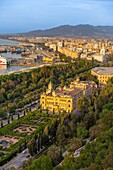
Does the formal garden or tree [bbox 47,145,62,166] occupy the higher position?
tree [bbox 47,145,62,166]

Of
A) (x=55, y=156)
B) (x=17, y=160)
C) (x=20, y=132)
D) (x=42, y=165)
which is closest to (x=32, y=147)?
(x=17, y=160)

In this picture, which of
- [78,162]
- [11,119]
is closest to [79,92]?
[11,119]

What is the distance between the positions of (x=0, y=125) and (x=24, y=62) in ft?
64.1

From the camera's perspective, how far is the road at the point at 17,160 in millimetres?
8625

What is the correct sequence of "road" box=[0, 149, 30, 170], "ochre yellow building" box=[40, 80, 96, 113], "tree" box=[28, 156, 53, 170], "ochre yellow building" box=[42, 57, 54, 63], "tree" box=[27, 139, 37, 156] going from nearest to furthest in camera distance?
"tree" box=[28, 156, 53, 170]
"road" box=[0, 149, 30, 170]
"tree" box=[27, 139, 37, 156]
"ochre yellow building" box=[40, 80, 96, 113]
"ochre yellow building" box=[42, 57, 54, 63]

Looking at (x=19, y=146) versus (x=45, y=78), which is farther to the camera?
(x=45, y=78)

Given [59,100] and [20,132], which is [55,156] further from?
[59,100]

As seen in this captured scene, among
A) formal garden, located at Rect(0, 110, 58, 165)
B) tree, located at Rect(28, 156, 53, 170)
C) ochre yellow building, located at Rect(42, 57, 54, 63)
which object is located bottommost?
formal garden, located at Rect(0, 110, 58, 165)

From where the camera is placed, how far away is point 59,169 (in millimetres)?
6512

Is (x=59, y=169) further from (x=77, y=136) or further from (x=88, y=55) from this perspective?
(x=88, y=55)

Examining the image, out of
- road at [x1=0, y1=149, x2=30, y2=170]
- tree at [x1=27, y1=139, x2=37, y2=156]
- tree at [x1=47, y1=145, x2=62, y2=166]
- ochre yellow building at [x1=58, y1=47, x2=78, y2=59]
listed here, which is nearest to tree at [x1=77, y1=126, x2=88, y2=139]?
tree at [x1=27, y1=139, x2=37, y2=156]

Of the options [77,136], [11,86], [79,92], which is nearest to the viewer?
[77,136]

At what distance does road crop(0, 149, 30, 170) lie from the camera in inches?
340

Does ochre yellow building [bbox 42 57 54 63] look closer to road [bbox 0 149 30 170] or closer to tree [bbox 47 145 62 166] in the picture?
road [bbox 0 149 30 170]
